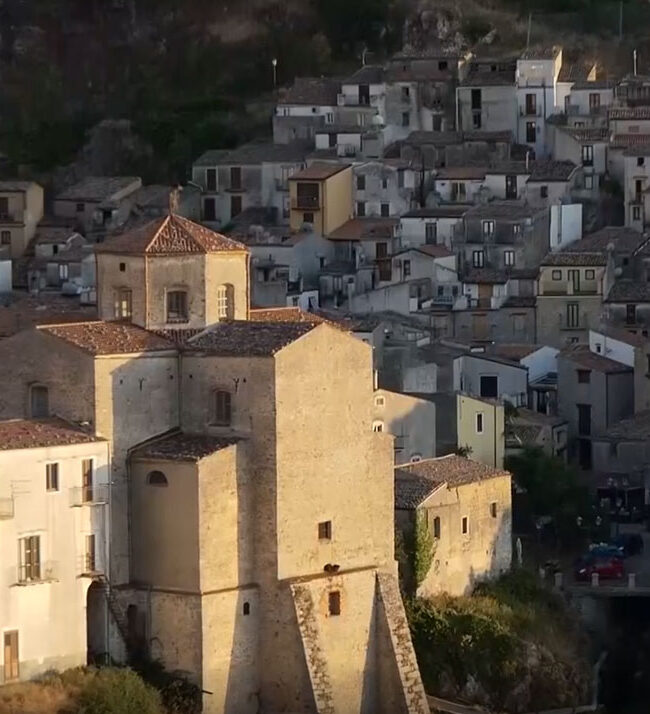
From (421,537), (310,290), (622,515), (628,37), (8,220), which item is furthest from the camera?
(628,37)

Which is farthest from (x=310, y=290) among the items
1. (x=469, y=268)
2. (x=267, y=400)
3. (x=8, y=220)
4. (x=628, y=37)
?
(x=267, y=400)

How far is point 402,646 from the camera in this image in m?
60.1

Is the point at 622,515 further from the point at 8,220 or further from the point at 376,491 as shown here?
the point at 8,220

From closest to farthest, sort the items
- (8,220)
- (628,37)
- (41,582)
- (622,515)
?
(41,582)
(622,515)
(8,220)
(628,37)

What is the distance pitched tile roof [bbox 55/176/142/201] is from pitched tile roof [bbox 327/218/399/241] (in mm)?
6015

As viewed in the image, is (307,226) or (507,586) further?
(307,226)

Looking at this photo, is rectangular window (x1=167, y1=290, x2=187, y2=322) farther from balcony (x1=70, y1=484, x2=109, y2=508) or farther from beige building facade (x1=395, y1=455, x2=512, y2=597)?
beige building facade (x1=395, y1=455, x2=512, y2=597)

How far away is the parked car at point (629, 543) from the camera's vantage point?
68.6 meters

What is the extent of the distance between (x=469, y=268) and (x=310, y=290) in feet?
10.4

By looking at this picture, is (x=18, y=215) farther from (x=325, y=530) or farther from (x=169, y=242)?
(x=325, y=530)

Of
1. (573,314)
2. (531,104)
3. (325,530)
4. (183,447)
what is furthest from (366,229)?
(183,447)

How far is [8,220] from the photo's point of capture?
87.2 meters

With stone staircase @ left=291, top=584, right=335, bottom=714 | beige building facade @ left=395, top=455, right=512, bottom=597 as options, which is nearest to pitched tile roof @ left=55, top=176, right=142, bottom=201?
beige building facade @ left=395, top=455, right=512, bottom=597

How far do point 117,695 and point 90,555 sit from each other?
2098 mm
